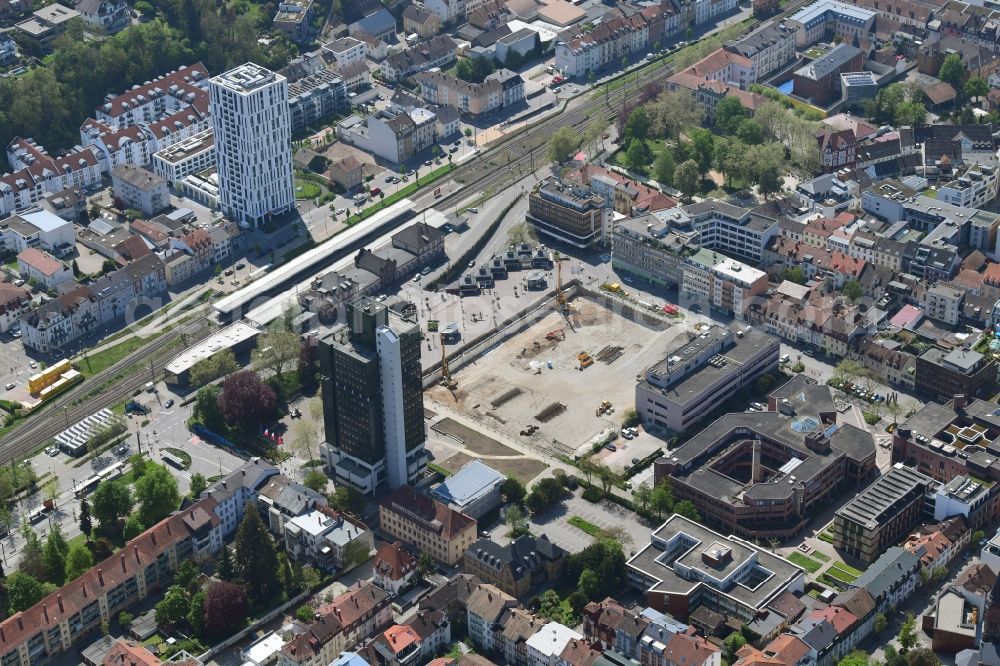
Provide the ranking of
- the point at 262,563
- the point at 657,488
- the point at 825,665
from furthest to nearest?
the point at 657,488 < the point at 262,563 < the point at 825,665

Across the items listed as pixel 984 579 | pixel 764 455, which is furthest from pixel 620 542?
pixel 984 579

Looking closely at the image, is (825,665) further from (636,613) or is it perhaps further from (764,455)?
(764,455)

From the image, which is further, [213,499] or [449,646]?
[213,499]

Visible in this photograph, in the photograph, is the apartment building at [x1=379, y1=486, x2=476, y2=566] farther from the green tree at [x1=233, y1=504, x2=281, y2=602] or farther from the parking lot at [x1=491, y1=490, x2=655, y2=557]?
the green tree at [x1=233, y1=504, x2=281, y2=602]

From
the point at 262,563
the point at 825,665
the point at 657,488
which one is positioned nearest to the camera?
the point at 825,665

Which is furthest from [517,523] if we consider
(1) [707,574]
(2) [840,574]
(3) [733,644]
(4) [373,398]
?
(2) [840,574]

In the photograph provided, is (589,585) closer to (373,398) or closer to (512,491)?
(512,491)

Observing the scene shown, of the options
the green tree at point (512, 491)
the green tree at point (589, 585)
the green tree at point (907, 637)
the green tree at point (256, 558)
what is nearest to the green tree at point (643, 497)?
the green tree at point (512, 491)
